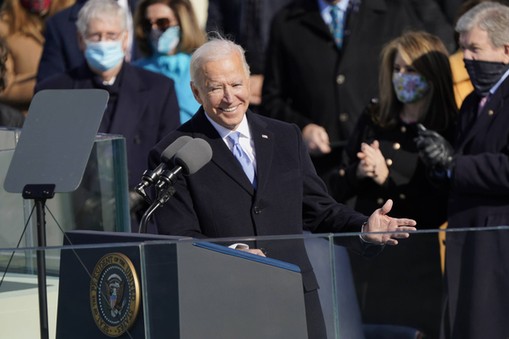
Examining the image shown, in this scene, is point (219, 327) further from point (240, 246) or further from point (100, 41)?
point (100, 41)

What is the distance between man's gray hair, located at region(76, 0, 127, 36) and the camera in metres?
7.88

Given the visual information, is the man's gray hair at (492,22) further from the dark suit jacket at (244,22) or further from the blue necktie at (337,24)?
the dark suit jacket at (244,22)

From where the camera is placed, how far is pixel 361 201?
24.3ft

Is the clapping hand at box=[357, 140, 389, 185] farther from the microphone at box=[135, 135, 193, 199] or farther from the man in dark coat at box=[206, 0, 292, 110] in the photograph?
the microphone at box=[135, 135, 193, 199]

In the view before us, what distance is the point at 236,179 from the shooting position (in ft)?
16.9

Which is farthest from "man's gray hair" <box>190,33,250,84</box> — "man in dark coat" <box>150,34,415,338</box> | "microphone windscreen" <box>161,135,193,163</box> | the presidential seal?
the presidential seal

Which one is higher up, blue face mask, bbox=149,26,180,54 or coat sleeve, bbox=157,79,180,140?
blue face mask, bbox=149,26,180,54

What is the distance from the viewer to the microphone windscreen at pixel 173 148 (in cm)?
469

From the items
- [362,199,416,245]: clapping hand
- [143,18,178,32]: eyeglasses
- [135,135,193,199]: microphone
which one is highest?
[143,18,178,32]: eyeglasses

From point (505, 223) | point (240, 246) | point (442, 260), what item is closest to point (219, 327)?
point (240, 246)

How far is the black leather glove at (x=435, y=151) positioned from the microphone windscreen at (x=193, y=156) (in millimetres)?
2309

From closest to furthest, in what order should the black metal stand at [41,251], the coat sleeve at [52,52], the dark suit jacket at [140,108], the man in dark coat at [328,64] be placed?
the black metal stand at [41,251]
the dark suit jacket at [140,108]
the man in dark coat at [328,64]
the coat sleeve at [52,52]

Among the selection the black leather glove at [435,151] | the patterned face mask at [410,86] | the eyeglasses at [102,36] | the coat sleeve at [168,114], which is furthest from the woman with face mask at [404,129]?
the eyeglasses at [102,36]

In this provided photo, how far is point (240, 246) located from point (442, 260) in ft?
2.40
